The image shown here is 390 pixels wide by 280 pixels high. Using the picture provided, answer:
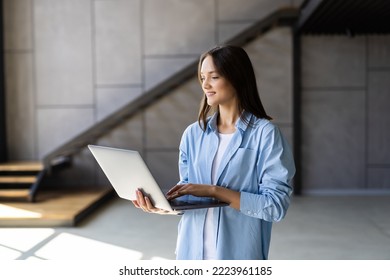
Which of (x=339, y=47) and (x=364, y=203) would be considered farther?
(x=339, y=47)

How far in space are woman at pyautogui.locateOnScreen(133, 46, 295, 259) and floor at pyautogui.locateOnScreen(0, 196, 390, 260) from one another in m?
2.23

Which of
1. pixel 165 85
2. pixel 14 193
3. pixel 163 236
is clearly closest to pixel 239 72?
pixel 163 236

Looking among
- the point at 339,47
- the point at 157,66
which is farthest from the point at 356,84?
the point at 157,66

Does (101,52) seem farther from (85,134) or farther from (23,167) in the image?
(23,167)

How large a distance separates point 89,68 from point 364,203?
4.05 metres

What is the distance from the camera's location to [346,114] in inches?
232

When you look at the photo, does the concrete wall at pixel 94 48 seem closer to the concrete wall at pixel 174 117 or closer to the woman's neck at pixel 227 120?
the concrete wall at pixel 174 117

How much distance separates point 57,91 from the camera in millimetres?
6086

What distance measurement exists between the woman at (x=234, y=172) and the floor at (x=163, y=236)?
223cm

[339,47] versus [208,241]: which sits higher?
[339,47]

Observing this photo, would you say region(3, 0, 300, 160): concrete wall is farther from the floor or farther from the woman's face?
the woman's face

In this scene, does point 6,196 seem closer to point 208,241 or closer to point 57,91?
point 57,91

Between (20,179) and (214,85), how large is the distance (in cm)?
466

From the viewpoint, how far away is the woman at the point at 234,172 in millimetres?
1166
